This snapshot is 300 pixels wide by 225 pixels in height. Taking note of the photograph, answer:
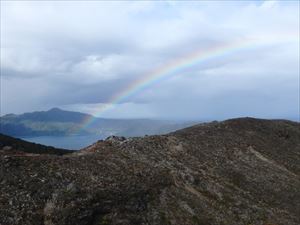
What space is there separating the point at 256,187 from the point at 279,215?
213 inches

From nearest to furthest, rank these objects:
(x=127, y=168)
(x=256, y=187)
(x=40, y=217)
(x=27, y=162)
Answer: (x=40, y=217) < (x=27, y=162) < (x=127, y=168) < (x=256, y=187)

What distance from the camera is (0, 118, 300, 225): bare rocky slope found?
3225cm

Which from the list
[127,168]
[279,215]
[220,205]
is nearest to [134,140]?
[127,168]

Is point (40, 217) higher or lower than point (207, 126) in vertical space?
lower

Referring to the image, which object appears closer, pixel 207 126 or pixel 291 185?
pixel 291 185

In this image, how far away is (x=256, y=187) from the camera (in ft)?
155

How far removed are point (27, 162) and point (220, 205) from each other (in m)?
16.6

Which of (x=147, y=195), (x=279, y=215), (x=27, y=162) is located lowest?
(x=279, y=215)

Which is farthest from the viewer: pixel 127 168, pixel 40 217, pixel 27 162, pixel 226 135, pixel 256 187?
pixel 226 135

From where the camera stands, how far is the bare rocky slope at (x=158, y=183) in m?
32.2

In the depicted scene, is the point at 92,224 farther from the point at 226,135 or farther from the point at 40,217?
the point at 226,135

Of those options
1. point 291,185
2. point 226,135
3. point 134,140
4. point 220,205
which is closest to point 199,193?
point 220,205

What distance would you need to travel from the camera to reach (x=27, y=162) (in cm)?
3588

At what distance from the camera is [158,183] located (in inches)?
1524
